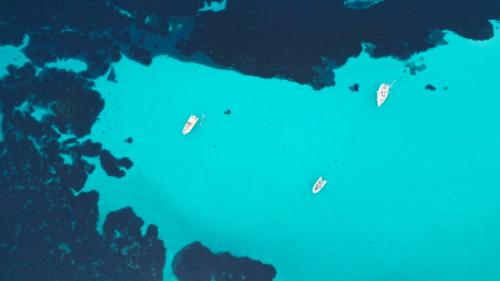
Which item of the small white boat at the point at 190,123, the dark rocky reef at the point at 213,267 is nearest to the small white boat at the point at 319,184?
the dark rocky reef at the point at 213,267

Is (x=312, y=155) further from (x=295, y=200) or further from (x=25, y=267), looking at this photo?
(x=25, y=267)

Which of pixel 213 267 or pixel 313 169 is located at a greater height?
pixel 313 169

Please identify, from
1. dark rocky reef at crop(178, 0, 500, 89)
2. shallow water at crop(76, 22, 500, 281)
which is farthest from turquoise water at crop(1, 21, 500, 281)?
dark rocky reef at crop(178, 0, 500, 89)

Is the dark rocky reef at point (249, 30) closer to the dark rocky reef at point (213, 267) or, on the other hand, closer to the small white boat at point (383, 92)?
the small white boat at point (383, 92)

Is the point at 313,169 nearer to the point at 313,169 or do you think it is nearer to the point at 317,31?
the point at 313,169

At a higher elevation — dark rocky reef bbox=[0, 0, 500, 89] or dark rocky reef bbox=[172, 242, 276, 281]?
dark rocky reef bbox=[0, 0, 500, 89]

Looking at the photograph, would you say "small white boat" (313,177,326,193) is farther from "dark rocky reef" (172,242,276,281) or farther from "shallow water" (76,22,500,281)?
"dark rocky reef" (172,242,276,281)

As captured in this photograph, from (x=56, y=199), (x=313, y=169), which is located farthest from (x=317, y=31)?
(x=56, y=199)
